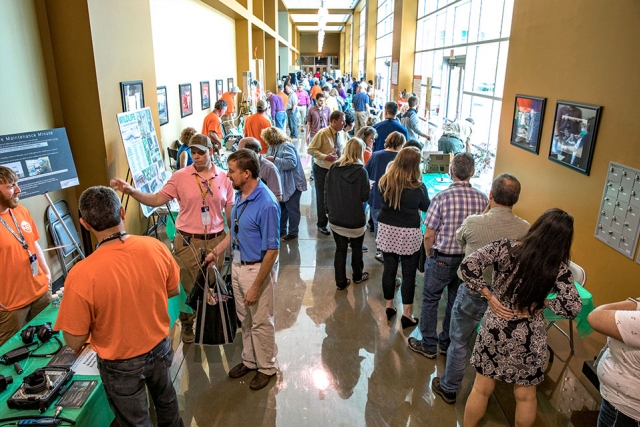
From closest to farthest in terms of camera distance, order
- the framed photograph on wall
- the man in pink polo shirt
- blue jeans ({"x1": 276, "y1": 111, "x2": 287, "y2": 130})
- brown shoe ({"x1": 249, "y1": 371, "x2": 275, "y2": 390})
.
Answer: brown shoe ({"x1": 249, "y1": 371, "x2": 275, "y2": 390})
the man in pink polo shirt
the framed photograph on wall
blue jeans ({"x1": 276, "y1": 111, "x2": 287, "y2": 130})

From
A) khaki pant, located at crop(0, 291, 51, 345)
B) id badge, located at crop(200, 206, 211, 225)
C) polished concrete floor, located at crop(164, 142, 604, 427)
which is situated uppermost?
id badge, located at crop(200, 206, 211, 225)

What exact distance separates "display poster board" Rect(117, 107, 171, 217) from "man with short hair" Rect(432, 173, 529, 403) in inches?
122

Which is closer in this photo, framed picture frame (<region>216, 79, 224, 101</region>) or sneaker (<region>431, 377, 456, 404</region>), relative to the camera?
sneaker (<region>431, 377, 456, 404</region>)

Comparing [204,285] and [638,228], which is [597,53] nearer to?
[638,228]

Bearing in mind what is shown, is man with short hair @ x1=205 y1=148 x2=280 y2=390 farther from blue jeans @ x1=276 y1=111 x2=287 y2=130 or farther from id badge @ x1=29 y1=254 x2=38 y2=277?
blue jeans @ x1=276 y1=111 x2=287 y2=130

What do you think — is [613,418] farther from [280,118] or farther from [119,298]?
[280,118]

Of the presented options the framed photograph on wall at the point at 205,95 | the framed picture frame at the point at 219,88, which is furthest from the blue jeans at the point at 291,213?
the framed picture frame at the point at 219,88

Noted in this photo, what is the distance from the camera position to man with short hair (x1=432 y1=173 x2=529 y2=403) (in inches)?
98.3

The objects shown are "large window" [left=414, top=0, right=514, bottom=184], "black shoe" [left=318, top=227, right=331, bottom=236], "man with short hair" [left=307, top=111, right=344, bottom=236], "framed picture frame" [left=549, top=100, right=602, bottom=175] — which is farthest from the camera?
"large window" [left=414, top=0, right=514, bottom=184]

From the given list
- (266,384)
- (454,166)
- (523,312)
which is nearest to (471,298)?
(523,312)

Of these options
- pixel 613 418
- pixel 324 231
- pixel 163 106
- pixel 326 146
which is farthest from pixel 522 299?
pixel 163 106

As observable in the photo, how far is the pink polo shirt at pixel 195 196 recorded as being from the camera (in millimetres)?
3318

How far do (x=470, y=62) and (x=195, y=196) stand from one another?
633 centimetres

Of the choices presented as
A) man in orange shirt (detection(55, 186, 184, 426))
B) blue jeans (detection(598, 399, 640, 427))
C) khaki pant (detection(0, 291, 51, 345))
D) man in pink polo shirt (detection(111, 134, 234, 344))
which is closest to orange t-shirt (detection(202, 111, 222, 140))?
man in pink polo shirt (detection(111, 134, 234, 344))
